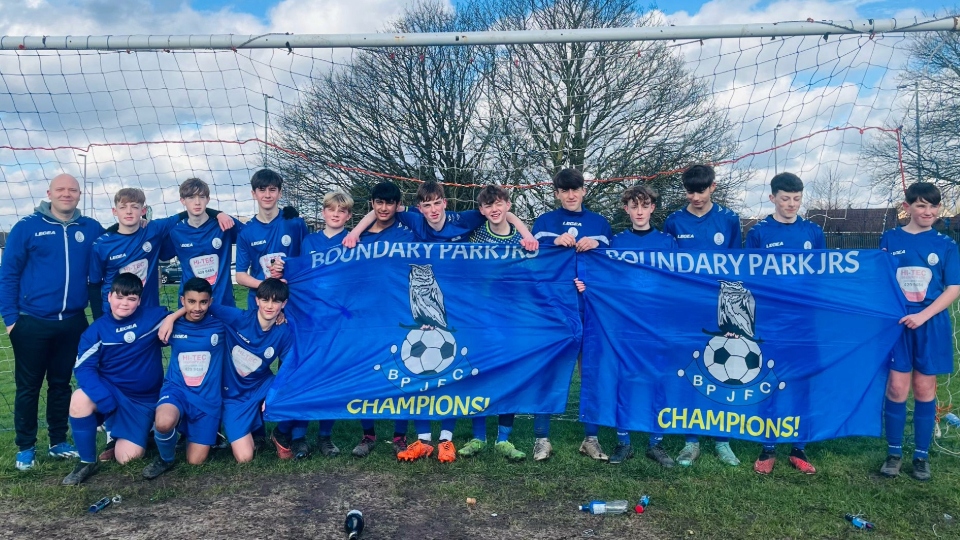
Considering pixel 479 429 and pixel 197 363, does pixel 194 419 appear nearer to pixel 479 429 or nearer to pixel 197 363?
pixel 197 363

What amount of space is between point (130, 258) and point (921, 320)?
5722mm

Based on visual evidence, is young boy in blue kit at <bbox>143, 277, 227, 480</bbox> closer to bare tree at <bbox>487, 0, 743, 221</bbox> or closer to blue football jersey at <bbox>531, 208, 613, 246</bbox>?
blue football jersey at <bbox>531, 208, 613, 246</bbox>

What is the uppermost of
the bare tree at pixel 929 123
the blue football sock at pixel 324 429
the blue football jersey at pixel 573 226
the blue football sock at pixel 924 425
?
the bare tree at pixel 929 123

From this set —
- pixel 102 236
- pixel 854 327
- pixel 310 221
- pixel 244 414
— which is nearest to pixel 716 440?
pixel 854 327

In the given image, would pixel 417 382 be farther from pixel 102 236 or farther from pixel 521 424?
pixel 102 236

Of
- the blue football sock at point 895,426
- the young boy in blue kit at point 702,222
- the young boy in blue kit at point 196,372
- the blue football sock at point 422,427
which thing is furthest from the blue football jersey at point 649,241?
the young boy in blue kit at point 196,372

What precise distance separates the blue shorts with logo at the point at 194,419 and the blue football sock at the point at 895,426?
472 centimetres

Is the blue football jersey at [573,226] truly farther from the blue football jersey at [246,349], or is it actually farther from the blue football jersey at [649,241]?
the blue football jersey at [246,349]

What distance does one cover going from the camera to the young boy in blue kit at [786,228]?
4.51 meters

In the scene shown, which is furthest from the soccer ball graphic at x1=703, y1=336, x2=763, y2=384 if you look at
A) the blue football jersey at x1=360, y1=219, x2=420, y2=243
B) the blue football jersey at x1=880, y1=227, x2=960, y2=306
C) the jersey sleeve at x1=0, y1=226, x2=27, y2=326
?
the jersey sleeve at x1=0, y1=226, x2=27, y2=326

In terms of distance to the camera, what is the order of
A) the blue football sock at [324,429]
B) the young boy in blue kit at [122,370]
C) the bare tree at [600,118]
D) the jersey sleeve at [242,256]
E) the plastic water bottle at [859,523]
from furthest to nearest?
the bare tree at [600,118] → the jersey sleeve at [242,256] → the blue football sock at [324,429] → the young boy in blue kit at [122,370] → the plastic water bottle at [859,523]

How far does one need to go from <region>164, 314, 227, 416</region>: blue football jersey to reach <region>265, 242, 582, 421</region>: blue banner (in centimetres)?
48

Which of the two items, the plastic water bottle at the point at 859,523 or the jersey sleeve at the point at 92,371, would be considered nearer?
the plastic water bottle at the point at 859,523

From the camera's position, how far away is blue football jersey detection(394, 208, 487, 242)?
5043 mm
